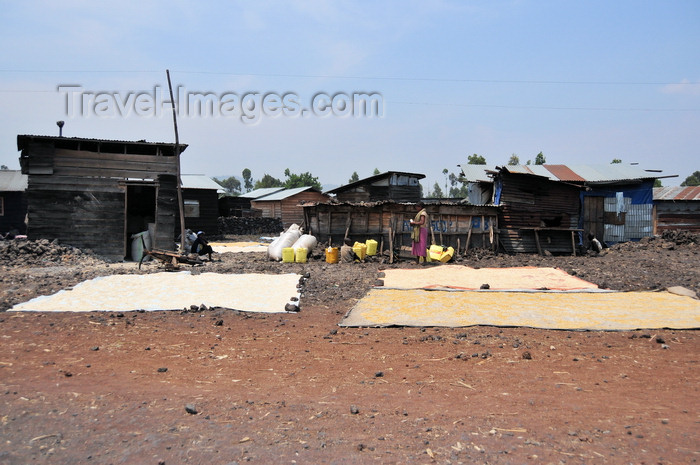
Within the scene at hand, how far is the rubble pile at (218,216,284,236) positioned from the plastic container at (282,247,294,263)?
17.6m

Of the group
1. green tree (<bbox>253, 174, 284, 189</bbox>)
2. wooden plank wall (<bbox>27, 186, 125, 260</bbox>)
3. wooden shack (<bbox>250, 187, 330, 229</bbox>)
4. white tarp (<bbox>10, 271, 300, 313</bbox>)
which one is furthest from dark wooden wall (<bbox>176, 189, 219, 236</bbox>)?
green tree (<bbox>253, 174, 284, 189</bbox>)

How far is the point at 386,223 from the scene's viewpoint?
18.4 metres

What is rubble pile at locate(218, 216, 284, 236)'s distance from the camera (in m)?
34.9

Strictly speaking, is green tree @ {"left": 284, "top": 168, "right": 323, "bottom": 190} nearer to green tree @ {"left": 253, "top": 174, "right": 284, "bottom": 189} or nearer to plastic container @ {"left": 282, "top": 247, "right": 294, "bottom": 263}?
green tree @ {"left": 253, "top": 174, "right": 284, "bottom": 189}

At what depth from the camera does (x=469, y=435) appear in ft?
12.1

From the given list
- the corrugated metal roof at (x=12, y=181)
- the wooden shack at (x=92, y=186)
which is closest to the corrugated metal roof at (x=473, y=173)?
the wooden shack at (x=92, y=186)

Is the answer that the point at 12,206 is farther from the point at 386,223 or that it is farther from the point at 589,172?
the point at 589,172

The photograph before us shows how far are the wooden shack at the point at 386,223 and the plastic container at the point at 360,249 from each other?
1037 mm

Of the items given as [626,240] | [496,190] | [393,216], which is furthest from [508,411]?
[626,240]

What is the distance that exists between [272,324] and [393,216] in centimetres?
1074

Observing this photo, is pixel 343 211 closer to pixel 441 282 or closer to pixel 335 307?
pixel 441 282

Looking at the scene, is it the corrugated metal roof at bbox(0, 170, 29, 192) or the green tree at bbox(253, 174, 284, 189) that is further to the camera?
the green tree at bbox(253, 174, 284, 189)

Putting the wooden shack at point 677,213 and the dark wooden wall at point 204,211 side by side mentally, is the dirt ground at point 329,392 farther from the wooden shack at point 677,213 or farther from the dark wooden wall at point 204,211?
the dark wooden wall at point 204,211

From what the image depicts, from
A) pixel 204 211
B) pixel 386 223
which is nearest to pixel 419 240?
pixel 386 223
